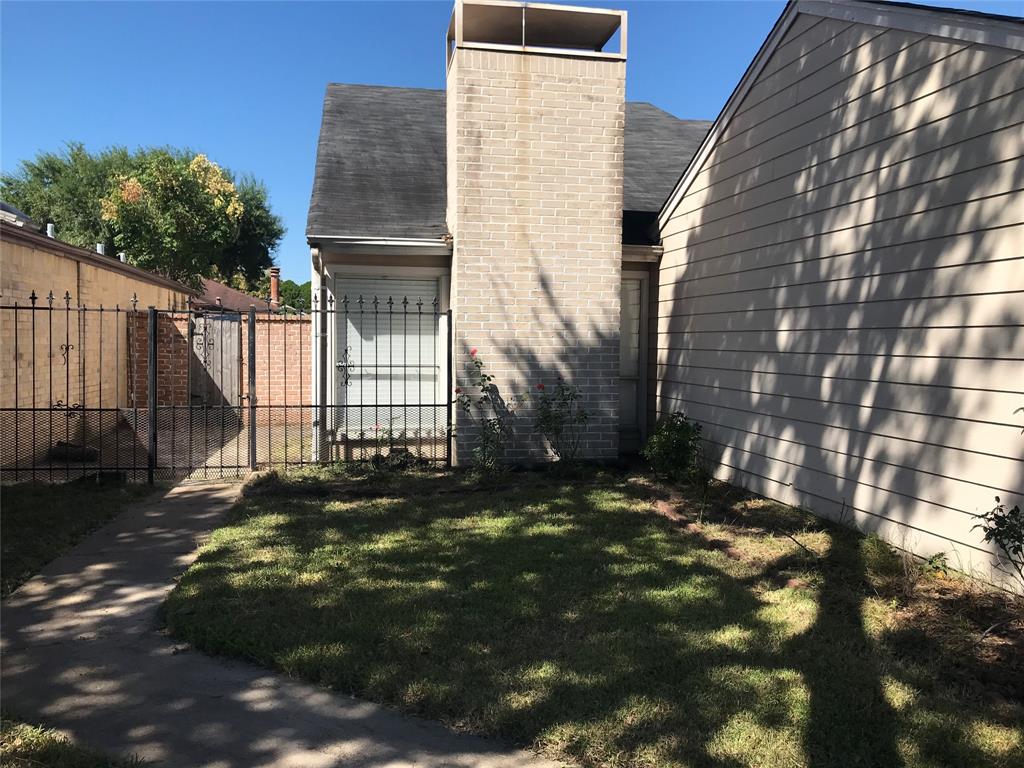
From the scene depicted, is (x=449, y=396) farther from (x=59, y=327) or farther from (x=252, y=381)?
(x=59, y=327)

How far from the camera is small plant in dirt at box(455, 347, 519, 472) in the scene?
823 centimetres

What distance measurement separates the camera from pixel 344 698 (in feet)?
11.1

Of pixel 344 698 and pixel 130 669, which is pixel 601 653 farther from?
pixel 130 669

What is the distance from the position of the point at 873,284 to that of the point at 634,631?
344 centimetres

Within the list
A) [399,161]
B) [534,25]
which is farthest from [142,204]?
[534,25]

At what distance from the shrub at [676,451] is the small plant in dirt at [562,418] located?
100 cm

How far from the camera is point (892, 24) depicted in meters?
5.45

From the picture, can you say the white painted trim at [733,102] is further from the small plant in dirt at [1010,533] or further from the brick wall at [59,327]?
the brick wall at [59,327]

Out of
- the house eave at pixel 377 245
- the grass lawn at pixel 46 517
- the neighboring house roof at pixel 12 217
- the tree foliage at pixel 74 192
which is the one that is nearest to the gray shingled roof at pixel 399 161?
the house eave at pixel 377 245

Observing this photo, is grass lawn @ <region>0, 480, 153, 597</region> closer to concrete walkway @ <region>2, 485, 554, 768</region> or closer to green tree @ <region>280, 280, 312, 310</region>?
concrete walkway @ <region>2, 485, 554, 768</region>

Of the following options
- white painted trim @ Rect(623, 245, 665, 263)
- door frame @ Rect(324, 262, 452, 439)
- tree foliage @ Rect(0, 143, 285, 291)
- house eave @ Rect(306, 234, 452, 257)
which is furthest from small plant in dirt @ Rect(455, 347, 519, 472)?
tree foliage @ Rect(0, 143, 285, 291)

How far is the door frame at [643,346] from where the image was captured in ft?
32.1

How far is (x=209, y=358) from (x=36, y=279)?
4854 mm

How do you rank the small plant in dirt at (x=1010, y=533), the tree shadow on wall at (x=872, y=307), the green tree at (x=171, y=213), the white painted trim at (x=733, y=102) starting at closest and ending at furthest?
1. the small plant in dirt at (x=1010, y=533)
2. the tree shadow on wall at (x=872, y=307)
3. the white painted trim at (x=733, y=102)
4. the green tree at (x=171, y=213)
